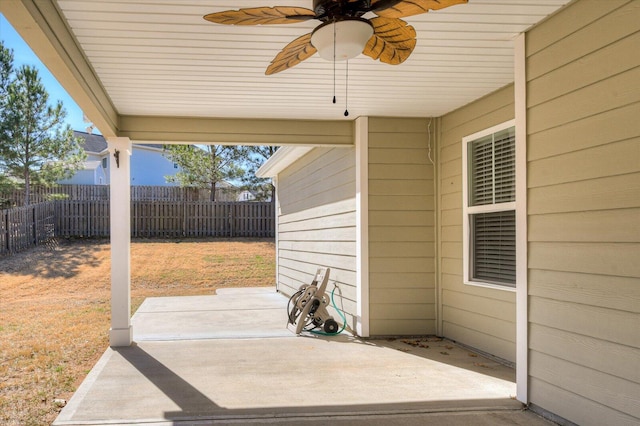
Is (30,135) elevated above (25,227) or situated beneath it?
elevated above

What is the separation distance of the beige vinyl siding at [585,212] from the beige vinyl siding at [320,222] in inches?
115

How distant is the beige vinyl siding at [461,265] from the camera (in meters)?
4.67

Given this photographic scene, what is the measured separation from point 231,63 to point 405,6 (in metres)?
1.97

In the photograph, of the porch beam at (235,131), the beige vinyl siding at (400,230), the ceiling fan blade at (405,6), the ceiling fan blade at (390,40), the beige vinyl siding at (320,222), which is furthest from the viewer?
the beige vinyl siding at (320,222)

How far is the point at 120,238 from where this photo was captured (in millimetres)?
5539

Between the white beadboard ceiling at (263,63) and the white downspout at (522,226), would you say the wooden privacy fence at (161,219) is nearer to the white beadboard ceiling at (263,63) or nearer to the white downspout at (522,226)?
the white beadboard ceiling at (263,63)

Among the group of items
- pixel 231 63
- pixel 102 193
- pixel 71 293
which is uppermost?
pixel 231 63

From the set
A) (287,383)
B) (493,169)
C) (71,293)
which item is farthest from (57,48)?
(71,293)

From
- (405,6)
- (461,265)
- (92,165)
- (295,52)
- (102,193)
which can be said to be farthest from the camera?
(92,165)

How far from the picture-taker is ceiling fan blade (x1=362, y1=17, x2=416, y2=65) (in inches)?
102

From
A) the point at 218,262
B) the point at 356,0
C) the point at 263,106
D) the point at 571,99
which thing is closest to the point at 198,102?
the point at 263,106

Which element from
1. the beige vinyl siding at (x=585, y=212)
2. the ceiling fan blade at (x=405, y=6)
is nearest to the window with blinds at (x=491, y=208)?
the beige vinyl siding at (x=585, y=212)

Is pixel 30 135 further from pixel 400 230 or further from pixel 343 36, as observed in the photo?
pixel 343 36

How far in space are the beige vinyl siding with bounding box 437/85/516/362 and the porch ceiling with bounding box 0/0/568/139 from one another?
179 mm
